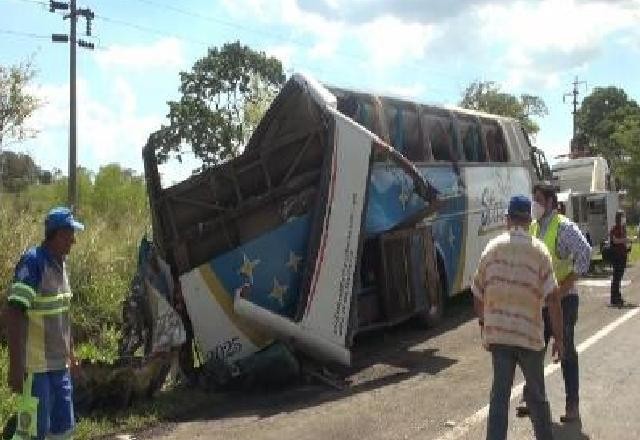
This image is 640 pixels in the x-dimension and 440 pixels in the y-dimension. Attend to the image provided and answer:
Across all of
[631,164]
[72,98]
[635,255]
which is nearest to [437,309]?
[635,255]

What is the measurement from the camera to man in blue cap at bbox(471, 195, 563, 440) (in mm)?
5266

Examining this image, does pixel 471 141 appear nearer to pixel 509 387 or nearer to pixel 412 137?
pixel 412 137

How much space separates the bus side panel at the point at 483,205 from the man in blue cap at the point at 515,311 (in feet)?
25.9

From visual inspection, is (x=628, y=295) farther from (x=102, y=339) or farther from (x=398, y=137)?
(x=102, y=339)

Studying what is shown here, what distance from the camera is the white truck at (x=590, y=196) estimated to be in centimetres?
2066

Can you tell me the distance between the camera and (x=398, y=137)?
11.4m

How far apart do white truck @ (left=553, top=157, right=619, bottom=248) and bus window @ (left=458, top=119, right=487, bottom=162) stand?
4492 mm

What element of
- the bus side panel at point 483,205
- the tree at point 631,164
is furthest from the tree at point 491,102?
the bus side panel at point 483,205

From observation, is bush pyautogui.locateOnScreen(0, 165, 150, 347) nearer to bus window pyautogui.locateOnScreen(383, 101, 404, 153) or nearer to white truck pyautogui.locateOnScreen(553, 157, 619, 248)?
bus window pyautogui.locateOnScreen(383, 101, 404, 153)

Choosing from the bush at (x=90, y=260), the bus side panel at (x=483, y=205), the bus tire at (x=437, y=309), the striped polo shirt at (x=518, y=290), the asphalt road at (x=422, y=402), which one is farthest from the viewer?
the bus side panel at (x=483, y=205)

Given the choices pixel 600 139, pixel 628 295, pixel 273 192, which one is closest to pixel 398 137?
pixel 273 192

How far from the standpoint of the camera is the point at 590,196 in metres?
21.5

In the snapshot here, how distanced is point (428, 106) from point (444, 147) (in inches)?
26.9

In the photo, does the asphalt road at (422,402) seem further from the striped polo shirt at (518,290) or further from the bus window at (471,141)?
the bus window at (471,141)
